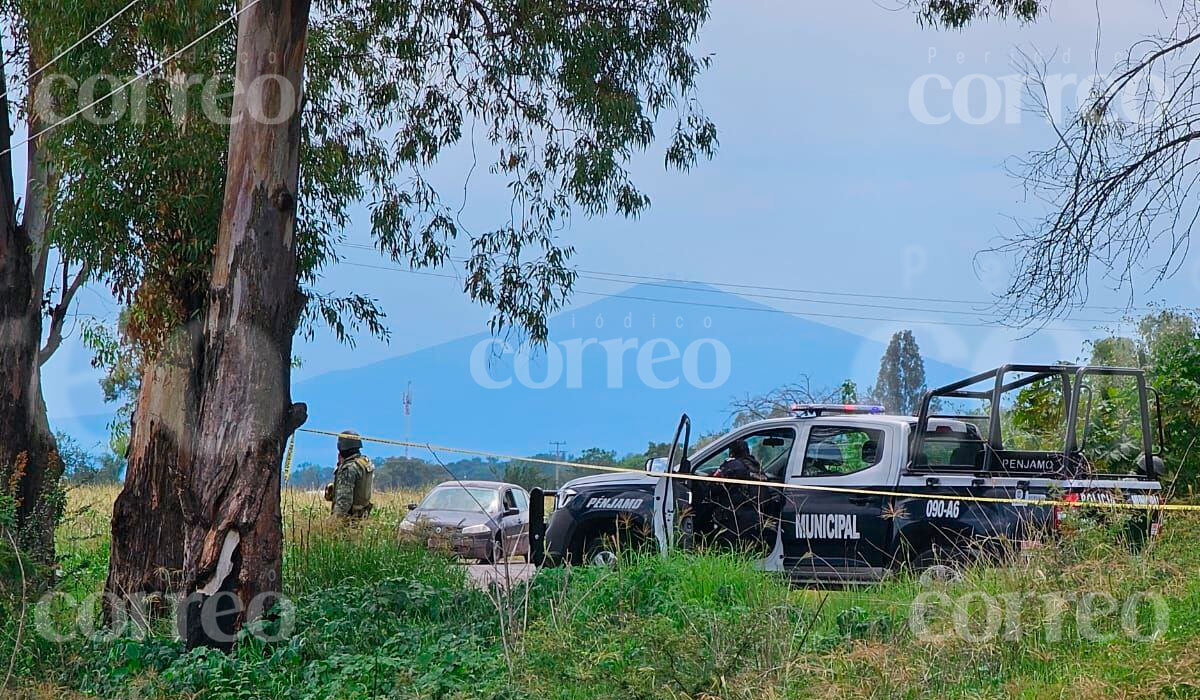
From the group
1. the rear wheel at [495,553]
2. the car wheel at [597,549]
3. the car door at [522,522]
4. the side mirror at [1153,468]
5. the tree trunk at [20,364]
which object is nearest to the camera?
the rear wheel at [495,553]

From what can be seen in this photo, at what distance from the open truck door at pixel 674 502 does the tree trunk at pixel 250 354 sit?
10.1 feet

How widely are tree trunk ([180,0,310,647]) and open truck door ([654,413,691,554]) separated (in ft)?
10.1

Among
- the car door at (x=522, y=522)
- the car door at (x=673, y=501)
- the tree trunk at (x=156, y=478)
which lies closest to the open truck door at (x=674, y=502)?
the car door at (x=673, y=501)

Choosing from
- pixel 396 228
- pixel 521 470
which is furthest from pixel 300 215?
pixel 521 470

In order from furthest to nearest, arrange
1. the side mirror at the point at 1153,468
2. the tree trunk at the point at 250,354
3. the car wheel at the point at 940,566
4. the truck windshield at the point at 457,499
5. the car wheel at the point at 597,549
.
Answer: the truck windshield at the point at 457,499 → the car wheel at the point at 597,549 → the side mirror at the point at 1153,468 → the tree trunk at the point at 250,354 → the car wheel at the point at 940,566

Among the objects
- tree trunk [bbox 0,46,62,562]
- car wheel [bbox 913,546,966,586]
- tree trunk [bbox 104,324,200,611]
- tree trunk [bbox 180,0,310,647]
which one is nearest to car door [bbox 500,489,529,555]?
tree trunk [bbox 0,46,62,562]

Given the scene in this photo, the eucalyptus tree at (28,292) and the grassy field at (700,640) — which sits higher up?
the eucalyptus tree at (28,292)

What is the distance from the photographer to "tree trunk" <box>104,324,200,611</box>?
1117 cm

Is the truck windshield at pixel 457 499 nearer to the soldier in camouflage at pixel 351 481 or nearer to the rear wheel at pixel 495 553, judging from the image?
the rear wheel at pixel 495 553

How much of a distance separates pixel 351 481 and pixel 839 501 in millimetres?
5528

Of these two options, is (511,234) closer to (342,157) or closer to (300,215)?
(342,157)

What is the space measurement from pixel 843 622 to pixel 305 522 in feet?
20.7

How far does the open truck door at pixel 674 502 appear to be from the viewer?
35.2 ft

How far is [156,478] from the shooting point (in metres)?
11.4
